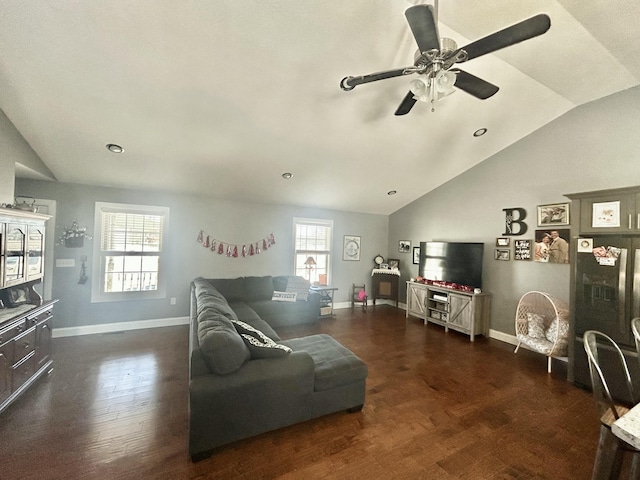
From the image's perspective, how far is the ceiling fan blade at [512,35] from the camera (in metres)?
1.37

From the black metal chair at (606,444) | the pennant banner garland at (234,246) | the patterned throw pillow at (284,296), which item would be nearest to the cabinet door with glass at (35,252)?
the pennant banner garland at (234,246)

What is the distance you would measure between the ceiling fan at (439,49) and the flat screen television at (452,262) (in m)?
3.20

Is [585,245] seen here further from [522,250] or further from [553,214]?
[522,250]

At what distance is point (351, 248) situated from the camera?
6164 millimetres

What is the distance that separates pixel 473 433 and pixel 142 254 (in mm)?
4954

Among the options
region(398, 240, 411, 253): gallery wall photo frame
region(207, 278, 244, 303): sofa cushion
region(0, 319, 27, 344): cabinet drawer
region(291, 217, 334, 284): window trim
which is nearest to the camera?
region(0, 319, 27, 344): cabinet drawer

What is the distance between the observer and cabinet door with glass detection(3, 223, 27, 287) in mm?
2258

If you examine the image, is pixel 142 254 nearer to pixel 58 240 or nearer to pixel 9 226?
pixel 58 240

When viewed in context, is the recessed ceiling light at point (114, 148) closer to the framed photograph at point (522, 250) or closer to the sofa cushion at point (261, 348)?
the sofa cushion at point (261, 348)

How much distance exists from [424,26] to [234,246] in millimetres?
4349

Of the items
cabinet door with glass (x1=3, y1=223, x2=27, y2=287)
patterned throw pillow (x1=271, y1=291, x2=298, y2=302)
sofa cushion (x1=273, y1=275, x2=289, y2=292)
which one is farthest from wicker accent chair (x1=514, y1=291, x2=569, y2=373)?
cabinet door with glass (x1=3, y1=223, x2=27, y2=287)

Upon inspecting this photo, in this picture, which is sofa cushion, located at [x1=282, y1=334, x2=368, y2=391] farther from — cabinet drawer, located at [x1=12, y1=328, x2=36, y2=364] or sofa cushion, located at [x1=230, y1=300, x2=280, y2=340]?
cabinet drawer, located at [x1=12, y1=328, x2=36, y2=364]

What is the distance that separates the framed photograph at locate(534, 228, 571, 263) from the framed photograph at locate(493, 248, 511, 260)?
0.36 metres

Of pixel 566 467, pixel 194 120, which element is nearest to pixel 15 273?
pixel 194 120
